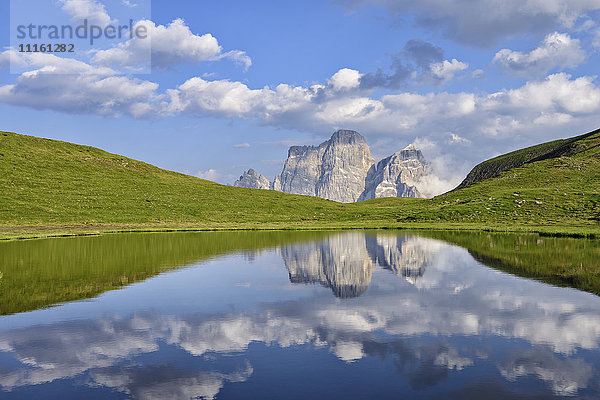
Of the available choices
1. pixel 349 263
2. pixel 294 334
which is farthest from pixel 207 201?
pixel 294 334

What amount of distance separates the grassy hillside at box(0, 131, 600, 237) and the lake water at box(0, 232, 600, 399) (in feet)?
184

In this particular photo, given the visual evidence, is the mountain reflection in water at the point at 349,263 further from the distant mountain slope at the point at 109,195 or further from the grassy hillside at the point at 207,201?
the distant mountain slope at the point at 109,195

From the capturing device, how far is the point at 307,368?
46.6ft

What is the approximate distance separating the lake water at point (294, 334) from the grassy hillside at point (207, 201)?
56129 millimetres

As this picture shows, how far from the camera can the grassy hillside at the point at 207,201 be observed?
95.2 m

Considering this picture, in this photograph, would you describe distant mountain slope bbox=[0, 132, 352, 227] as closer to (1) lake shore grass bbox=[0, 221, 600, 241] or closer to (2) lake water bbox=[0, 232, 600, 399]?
(1) lake shore grass bbox=[0, 221, 600, 241]

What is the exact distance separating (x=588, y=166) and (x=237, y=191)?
113 m

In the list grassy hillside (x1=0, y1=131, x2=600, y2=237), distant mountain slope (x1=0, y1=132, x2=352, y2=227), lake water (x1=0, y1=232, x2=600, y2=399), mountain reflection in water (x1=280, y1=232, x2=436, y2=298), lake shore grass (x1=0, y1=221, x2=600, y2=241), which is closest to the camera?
lake water (x1=0, y1=232, x2=600, y2=399)

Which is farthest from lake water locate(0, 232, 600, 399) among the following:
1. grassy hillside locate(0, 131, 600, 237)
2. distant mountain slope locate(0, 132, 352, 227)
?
distant mountain slope locate(0, 132, 352, 227)

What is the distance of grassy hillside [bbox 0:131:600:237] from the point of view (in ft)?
313

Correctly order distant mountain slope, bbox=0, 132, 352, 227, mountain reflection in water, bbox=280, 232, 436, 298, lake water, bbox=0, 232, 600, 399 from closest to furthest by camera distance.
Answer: lake water, bbox=0, 232, 600, 399, mountain reflection in water, bbox=280, 232, 436, 298, distant mountain slope, bbox=0, 132, 352, 227

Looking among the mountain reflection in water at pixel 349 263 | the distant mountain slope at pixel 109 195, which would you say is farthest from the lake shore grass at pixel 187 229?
the mountain reflection in water at pixel 349 263

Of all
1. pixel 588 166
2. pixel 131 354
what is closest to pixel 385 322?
pixel 131 354

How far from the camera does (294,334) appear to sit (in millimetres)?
17953
